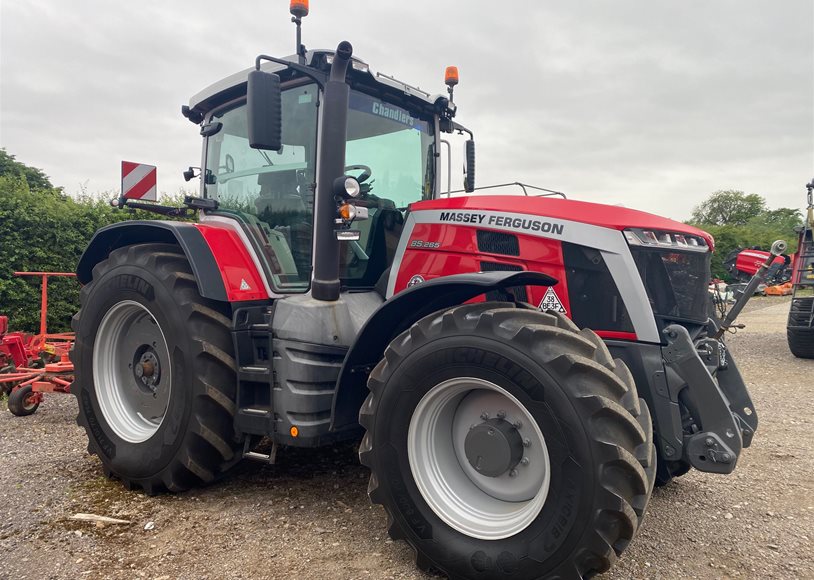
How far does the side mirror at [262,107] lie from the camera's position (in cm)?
296

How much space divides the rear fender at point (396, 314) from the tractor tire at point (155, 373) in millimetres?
749

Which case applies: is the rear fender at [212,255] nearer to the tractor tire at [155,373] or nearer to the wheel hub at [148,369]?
the tractor tire at [155,373]

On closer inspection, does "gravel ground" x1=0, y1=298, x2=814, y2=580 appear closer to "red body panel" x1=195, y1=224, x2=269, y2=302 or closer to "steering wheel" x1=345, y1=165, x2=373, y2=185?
"red body panel" x1=195, y1=224, x2=269, y2=302

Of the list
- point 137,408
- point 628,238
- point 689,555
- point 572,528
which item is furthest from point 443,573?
point 137,408

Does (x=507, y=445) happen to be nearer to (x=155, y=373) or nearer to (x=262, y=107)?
(x=262, y=107)

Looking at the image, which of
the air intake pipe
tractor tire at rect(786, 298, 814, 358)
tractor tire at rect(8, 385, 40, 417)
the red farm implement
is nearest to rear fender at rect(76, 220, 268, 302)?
the air intake pipe

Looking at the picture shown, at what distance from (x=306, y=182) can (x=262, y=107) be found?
70cm

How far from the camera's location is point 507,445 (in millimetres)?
2559

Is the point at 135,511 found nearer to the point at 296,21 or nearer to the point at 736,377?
the point at 296,21

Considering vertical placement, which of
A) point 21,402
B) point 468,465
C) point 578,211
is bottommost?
point 21,402

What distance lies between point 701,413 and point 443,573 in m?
1.35

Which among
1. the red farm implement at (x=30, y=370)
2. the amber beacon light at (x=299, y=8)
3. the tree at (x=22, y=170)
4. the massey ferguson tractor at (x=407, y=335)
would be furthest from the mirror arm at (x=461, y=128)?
the tree at (x=22, y=170)

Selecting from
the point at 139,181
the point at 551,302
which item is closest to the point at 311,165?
the point at 551,302

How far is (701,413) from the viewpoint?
262 cm
